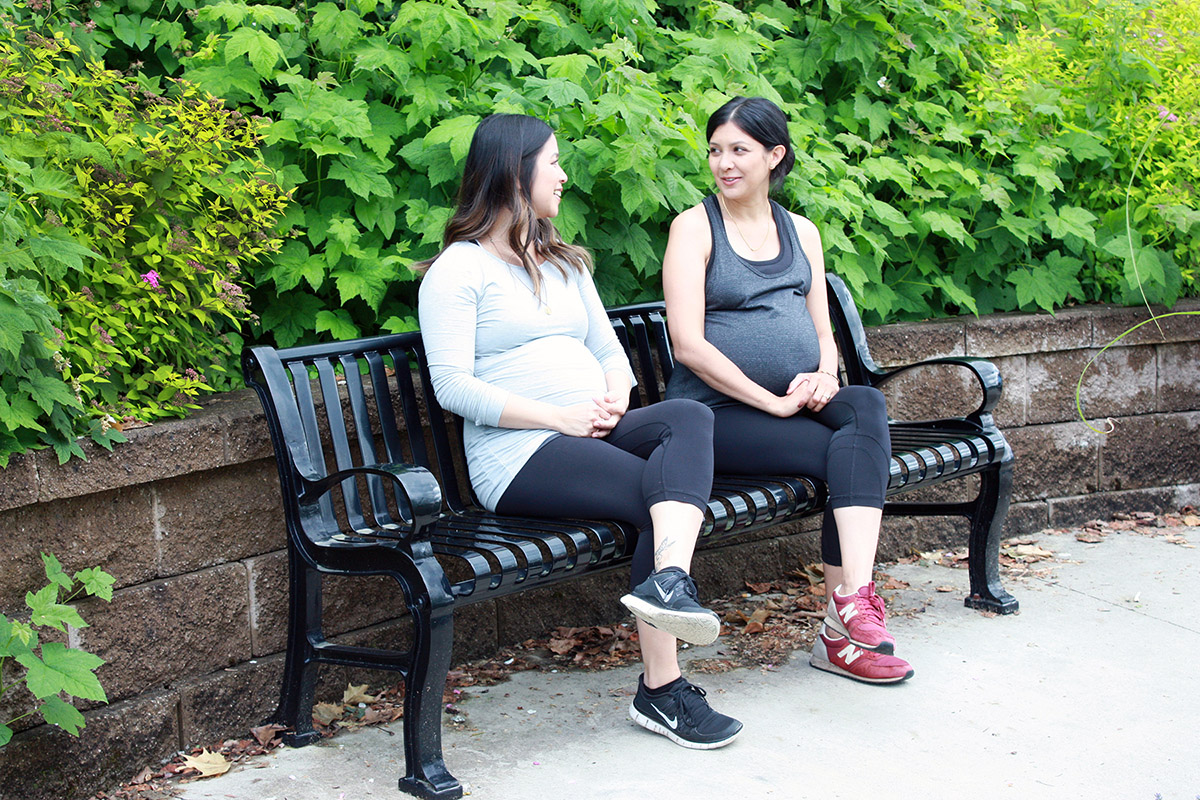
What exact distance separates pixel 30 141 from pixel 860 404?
2.41 m

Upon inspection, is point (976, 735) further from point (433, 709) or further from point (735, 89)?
point (735, 89)

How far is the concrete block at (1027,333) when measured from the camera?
4926 millimetres

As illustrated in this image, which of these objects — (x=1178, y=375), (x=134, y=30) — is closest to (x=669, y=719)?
(x=134, y=30)

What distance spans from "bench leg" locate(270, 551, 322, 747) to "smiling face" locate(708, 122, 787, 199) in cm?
175

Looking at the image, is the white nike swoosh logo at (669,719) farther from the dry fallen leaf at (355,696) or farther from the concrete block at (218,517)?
the concrete block at (218,517)

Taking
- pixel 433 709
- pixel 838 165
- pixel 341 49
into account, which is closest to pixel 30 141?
pixel 341 49

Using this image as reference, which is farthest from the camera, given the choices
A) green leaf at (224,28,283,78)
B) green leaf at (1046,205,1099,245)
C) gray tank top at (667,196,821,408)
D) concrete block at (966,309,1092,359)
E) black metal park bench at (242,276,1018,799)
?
green leaf at (1046,205,1099,245)

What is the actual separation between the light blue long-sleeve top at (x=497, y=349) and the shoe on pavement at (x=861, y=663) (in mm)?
1033

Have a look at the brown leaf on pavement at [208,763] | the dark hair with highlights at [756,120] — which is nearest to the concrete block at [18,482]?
the brown leaf on pavement at [208,763]

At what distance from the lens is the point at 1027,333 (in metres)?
5.01

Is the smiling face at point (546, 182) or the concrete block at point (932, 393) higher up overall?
the smiling face at point (546, 182)

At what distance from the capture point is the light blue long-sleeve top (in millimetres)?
3271

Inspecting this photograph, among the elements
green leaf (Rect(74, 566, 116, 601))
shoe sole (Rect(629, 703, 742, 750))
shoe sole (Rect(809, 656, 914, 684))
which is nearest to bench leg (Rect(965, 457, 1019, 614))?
shoe sole (Rect(809, 656, 914, 684))

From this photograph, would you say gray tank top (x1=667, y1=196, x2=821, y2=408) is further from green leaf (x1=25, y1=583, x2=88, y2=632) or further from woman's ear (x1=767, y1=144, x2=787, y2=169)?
green leaf (x1=25, y1=583, x2=88, y2=632)
